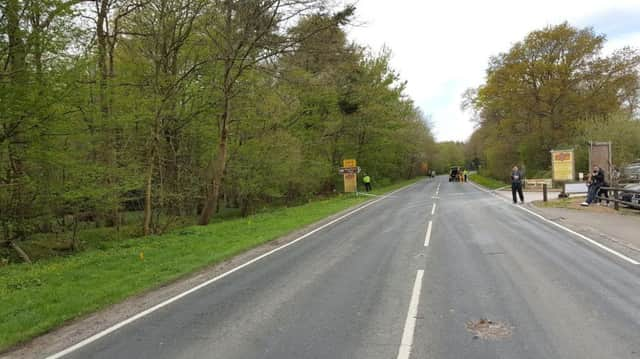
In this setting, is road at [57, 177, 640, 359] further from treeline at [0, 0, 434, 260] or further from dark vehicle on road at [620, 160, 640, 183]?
dark vehicle on road at [620, 160, 640, 183]

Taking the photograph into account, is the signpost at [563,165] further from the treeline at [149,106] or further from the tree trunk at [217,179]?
the tree trunk at [217,179]

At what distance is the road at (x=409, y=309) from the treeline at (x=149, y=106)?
8.47 meters

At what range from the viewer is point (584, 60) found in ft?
130

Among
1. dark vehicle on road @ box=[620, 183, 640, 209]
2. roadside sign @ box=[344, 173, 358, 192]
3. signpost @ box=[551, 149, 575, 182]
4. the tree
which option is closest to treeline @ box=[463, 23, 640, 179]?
signpost @ box=[551, 149, 575, 182]

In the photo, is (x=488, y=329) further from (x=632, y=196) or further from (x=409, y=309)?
(x=632, y=196)

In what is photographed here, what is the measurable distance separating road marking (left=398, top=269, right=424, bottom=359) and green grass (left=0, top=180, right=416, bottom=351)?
15.5ft

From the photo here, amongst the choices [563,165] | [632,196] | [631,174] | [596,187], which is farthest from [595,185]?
[631,174]

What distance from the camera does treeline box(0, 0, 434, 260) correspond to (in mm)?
12688

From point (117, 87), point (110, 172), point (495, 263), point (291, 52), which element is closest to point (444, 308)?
→ point (495, 263)

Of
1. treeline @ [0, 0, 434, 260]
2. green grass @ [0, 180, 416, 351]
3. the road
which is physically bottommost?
green grass @ [0, 180, 416, 351]

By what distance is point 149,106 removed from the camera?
696 inches

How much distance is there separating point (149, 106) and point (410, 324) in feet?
50.5

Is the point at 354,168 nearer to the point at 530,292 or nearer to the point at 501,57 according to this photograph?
the point at 501,57

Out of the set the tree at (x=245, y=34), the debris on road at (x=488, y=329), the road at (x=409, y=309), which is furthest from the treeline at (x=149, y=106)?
the debris on road at (x=488, y=329)
